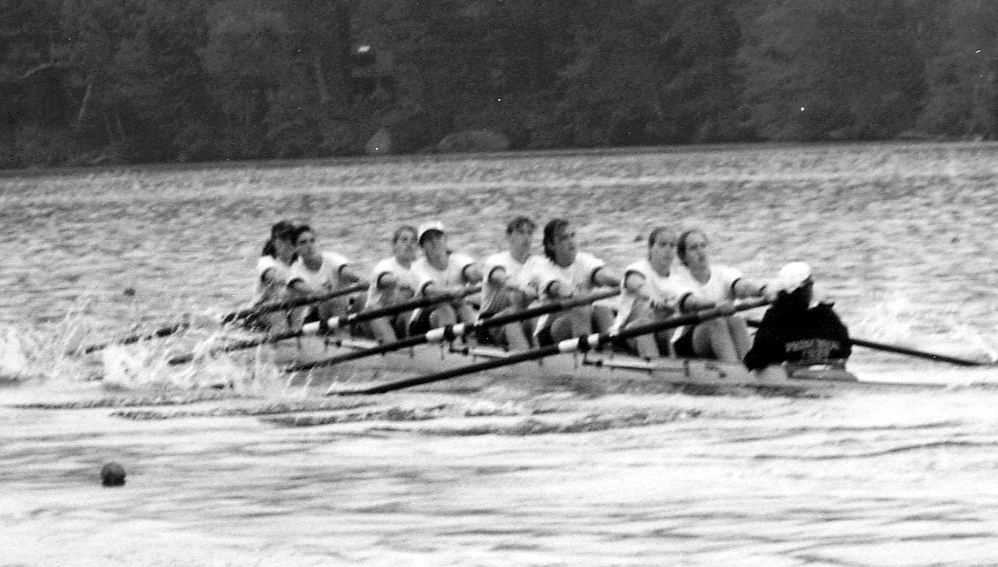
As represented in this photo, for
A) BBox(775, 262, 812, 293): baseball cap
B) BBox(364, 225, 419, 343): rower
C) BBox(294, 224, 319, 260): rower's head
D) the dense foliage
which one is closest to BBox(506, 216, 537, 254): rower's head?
BBox(364, 225, 419, 343): rower

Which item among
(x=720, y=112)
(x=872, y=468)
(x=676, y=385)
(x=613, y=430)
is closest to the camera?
(x=872, y=468)

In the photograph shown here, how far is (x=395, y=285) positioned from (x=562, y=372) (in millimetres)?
2462

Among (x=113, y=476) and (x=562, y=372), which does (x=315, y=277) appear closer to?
(x=562, y=372)

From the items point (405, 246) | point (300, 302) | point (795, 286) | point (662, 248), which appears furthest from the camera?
point (300, 302)

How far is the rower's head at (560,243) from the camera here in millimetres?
17641

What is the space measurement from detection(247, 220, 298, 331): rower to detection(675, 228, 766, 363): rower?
15.7 ft

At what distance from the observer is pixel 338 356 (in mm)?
18047

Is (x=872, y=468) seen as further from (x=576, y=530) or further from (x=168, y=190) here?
(x=168, y=190)

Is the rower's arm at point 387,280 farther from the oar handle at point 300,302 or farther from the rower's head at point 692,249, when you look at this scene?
the rower's head at point 692,249

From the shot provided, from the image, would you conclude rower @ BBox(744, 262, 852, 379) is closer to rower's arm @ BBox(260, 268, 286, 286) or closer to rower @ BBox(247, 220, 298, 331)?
rower @ BBox(247, 220, 298, 331)

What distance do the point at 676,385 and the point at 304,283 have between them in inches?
190

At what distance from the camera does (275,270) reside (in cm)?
2050

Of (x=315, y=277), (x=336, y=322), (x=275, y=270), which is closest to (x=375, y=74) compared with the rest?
(x=275, y=270)

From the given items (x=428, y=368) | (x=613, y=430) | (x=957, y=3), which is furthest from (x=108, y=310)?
(x=957, y=3)
